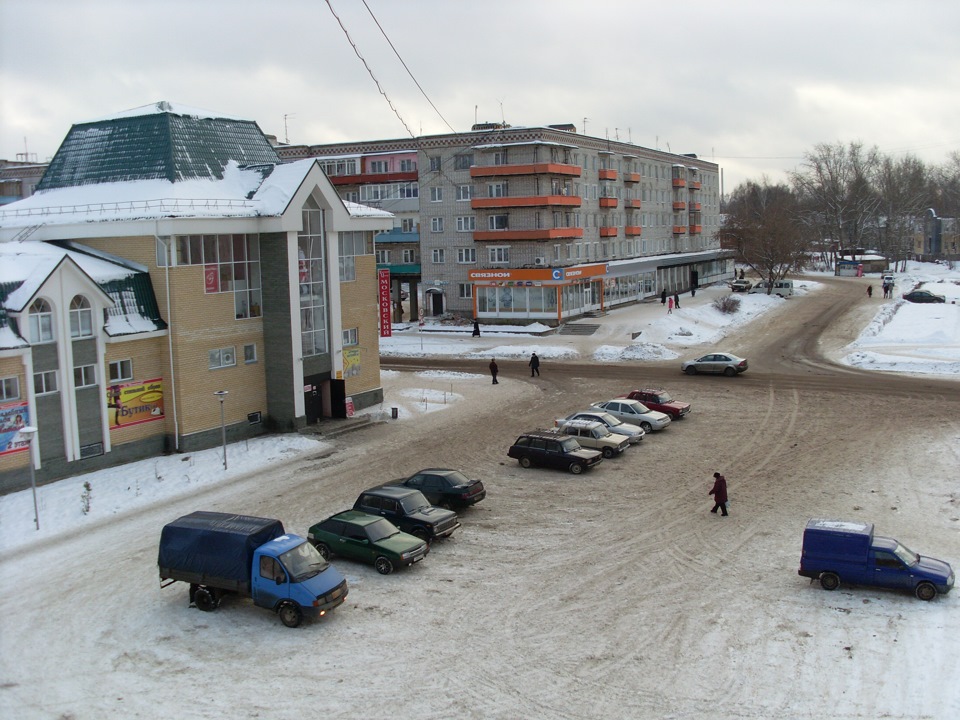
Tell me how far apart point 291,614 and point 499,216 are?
5297 centimetres

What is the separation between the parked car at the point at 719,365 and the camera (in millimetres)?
47188

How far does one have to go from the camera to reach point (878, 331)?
198 ft

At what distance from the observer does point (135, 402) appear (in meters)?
31.5

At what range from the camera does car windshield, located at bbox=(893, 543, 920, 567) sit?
19391 millimetres

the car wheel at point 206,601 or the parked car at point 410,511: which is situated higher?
the parked car at point 410,511

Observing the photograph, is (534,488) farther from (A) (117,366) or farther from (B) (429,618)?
(A) (117,366)

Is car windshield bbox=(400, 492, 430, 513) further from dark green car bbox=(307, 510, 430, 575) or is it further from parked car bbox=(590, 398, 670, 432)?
parked car bbox=(590, 398, 670, 432)

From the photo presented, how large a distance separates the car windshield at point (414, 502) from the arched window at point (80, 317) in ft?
45.0

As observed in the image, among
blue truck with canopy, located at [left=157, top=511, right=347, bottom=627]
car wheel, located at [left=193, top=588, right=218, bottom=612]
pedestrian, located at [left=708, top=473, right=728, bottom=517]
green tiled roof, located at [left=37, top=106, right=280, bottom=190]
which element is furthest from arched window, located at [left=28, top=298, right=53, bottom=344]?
pedestrian, located at [left=708, top=473, right=728, bottom=517]

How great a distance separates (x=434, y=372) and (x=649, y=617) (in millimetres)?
32763

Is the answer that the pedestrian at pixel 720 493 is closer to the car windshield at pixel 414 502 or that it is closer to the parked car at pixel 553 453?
the parked car at pixel 553 453

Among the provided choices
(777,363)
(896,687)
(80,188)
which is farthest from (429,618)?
(777,363)

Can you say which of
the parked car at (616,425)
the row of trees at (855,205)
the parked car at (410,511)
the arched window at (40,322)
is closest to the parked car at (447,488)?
the parked car at (410,511)

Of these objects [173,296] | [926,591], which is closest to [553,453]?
[926,591]
